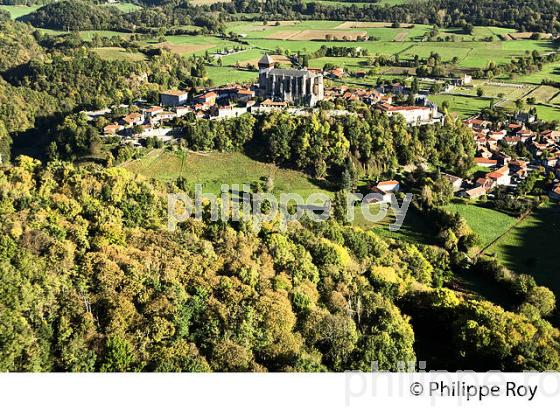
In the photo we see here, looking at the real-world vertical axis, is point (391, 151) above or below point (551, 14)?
below

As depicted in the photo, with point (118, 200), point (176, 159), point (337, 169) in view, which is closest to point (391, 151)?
point (337, 169)

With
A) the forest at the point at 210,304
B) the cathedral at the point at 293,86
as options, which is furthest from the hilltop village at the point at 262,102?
the forest at the point at 210,304

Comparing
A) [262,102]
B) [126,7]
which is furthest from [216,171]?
[126,7]

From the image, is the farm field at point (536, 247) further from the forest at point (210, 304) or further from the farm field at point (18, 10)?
the farm field at point (18, 10)

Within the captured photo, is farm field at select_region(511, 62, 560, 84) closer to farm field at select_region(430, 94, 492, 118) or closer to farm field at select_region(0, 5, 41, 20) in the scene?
farm field at select_region(430, 94, 492, 118)

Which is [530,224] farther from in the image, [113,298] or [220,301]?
[113,298]
